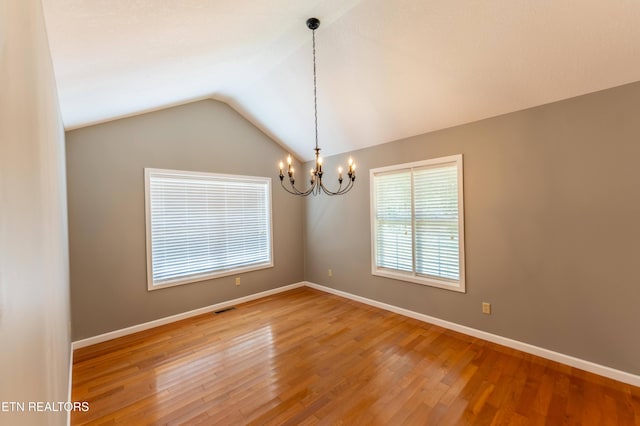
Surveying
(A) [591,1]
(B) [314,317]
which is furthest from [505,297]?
(A) [591,1]

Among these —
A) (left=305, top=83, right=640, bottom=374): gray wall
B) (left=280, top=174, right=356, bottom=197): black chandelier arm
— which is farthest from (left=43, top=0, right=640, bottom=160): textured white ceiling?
(left=280, top=174, right=356, bottom=197): black chandelier arm

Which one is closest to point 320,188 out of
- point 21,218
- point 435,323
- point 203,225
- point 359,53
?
point 203,225

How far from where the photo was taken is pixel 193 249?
3.98m

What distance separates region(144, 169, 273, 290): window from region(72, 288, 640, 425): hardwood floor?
2.93 feet

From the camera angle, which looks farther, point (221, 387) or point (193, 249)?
point (193, 249)

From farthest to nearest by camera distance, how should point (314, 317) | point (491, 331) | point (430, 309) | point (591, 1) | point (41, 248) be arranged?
point (314, 317) → point (430, 309) → point (491, 331) → point (591, 1) → point (41, 248)

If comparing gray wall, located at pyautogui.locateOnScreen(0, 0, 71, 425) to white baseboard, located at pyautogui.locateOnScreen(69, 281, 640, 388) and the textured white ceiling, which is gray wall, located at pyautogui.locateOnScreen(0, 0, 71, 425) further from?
white baseboard, located at pyautogui.locateOnScreen(69, 281, 640, 388)

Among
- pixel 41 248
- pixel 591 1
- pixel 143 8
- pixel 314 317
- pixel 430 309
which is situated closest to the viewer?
pixel 41 248

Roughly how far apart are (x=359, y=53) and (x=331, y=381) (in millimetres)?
3191

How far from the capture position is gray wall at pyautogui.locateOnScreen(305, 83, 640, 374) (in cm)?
232

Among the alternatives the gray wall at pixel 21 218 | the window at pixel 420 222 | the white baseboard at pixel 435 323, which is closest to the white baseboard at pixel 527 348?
the white baseboard at pixel 435 323

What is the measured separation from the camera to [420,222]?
367 centimetres

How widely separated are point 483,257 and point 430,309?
3.27 ft

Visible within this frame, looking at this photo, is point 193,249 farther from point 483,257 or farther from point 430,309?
point 483,257
